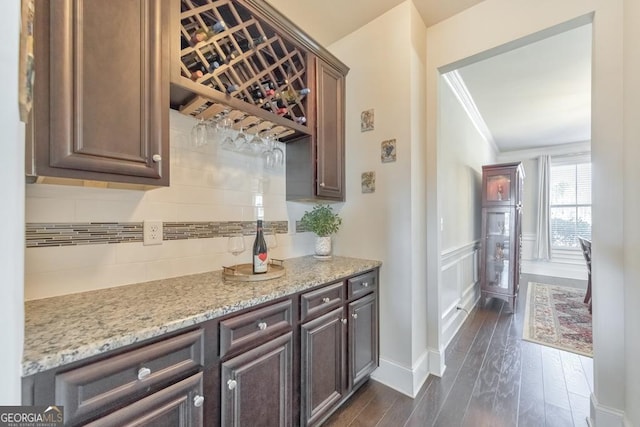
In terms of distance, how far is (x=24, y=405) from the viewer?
2.11 ft

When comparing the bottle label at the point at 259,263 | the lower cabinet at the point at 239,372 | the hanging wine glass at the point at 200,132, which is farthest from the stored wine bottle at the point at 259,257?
the hanging wine glass at the point at 200,132

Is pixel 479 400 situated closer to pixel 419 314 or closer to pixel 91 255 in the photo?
pixel 419 314

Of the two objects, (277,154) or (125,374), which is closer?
(125,374)

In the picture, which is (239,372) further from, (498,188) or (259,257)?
(498,188)

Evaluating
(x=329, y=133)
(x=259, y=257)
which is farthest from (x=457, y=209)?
(x=259, y=257)

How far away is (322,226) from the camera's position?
2.06 meters

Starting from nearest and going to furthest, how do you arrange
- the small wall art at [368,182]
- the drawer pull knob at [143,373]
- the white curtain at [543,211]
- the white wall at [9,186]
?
the white wall at [9,186] → the drawer pull knob at [143,373] → the small wall art at [368,182] → the white curtain at [543,211]

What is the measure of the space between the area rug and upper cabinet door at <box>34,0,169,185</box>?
3.65 metres

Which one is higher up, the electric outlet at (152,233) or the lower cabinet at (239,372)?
the electric outlet at (152,233)

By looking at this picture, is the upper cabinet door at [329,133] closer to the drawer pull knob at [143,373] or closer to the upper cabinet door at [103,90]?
the upper cabinet door at [103,90]

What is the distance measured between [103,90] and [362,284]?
1707 mm

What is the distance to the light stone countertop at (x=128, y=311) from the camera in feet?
2.32

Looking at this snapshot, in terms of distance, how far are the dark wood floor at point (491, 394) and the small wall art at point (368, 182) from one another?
1482 millimetres

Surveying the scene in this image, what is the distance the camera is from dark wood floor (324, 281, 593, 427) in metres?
1.62
